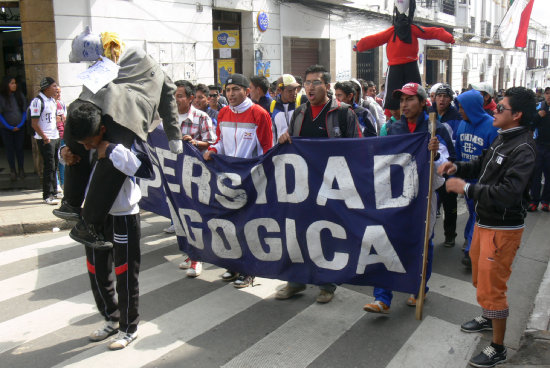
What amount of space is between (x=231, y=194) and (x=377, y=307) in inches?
64.1

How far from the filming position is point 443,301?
4.67 m

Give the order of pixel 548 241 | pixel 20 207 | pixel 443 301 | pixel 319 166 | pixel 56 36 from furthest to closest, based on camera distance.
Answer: pixel 56 36 < pixel 20 207 < pixel 548 241 < pixel 443 301 < pixel 319 166

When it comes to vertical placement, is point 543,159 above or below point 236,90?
below

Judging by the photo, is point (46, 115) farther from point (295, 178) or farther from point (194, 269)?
point (295, 178)

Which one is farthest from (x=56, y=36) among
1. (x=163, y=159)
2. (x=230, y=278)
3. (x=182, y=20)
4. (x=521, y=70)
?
(x=521, y=70)

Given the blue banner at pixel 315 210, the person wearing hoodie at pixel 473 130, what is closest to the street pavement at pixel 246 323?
the blue banner at pixel 315 210

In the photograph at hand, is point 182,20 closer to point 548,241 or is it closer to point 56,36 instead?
point 56,36

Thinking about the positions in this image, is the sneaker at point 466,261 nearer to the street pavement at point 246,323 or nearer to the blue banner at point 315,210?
the street pavement at point 246,323

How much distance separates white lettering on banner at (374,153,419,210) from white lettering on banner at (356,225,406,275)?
21 cm

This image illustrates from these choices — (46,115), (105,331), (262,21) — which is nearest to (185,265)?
(105,331)

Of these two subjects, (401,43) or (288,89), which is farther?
(288,89)

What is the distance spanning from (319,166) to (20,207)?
236 inches

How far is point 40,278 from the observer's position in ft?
17.7

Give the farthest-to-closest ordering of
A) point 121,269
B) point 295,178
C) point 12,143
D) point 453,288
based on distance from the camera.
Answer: point 12,143
point 453,288
point 295,178
point 121,269
